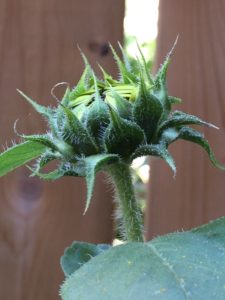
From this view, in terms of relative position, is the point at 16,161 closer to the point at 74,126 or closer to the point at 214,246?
the point at 74,126

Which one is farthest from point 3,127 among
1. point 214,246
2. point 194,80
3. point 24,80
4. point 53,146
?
point 214,246

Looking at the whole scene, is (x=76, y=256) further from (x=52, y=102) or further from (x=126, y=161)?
(x=52, y=102)

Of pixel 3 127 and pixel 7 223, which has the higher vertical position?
pixel 3 127

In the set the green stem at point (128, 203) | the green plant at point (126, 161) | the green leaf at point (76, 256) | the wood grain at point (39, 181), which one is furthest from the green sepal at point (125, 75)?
the wood grain at point (39, 181)

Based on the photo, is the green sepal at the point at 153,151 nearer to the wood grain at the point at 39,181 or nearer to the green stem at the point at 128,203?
the green stem at the point at 128,203

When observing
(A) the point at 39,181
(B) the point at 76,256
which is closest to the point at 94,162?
(B) the point at 76,256

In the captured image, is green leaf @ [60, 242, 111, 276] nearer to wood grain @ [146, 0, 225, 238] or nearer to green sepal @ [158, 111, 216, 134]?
green sepal @ [158, 111, 216, 134]
